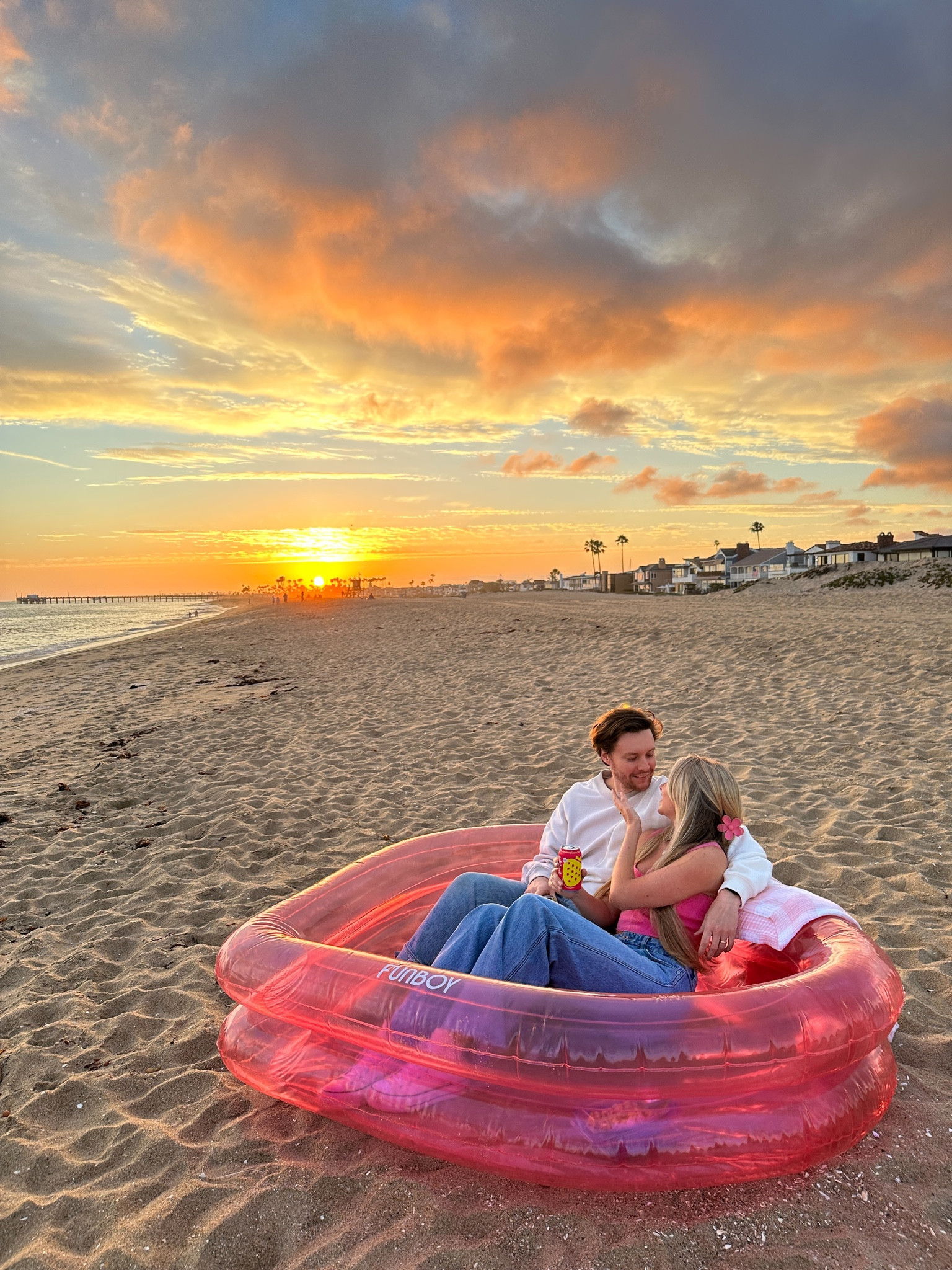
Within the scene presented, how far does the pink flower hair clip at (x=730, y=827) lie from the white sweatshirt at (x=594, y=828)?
0.54 feet

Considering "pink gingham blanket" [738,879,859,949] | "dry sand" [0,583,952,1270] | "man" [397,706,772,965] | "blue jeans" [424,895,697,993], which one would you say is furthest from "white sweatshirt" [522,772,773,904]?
"dry sand" [0,583,952,1270]

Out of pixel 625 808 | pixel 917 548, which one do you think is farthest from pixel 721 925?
pixel 917 548

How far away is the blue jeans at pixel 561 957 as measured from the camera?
2.63 m

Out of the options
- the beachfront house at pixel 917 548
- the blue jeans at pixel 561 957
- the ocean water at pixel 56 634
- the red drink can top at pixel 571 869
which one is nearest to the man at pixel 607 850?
the red drink can top at pixel 571 869

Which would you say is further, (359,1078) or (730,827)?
(730,827)

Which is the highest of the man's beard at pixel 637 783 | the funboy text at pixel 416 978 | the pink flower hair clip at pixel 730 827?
the man's beard at pixel 637 783

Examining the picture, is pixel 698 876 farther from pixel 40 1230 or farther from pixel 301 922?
pixel 40 1230

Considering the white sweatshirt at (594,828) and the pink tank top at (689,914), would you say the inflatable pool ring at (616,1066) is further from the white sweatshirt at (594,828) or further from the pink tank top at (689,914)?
the white sweatshirt at (594,828)

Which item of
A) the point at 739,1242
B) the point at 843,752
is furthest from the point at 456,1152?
the point at 843,752

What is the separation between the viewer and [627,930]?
9.77 ft

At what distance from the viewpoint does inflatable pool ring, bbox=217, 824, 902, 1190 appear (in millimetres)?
2285

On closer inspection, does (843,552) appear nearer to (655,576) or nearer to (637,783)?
(655,576)

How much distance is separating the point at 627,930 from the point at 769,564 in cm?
7949

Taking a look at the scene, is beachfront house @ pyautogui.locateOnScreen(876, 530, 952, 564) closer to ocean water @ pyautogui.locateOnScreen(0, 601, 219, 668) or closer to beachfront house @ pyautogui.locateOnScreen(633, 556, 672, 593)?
beachfront house @ pyautogui.locateOnScreen(633, 556, 672, 593)
